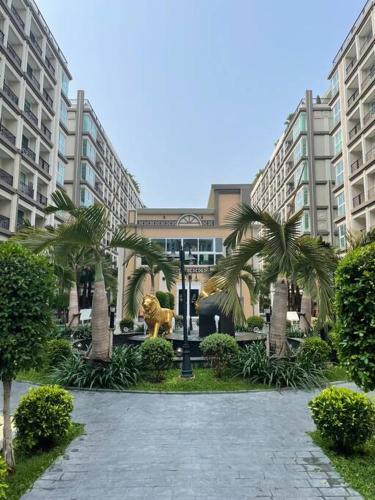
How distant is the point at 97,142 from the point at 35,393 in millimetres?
49229

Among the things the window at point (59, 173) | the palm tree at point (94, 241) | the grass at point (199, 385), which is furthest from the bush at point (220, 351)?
the window at point (59, 173)

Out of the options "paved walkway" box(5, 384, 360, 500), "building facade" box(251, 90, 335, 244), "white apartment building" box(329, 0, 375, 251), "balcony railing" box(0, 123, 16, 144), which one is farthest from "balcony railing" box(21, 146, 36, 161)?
"paved walkway" box(5, 384, 360, 500)

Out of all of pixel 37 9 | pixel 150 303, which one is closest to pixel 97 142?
pixel 37 9

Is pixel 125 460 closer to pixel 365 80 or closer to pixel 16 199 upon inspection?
pixel 16 199

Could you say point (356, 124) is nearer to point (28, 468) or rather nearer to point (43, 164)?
point (43, 164)

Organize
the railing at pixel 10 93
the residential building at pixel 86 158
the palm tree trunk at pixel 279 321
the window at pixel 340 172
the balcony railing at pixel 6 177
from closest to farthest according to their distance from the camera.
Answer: the palm tree trunk at pixel 279 321
the balcony railing at pixel 6 177
the railing at pixel 10 93
the window at pixel 340 172
the residential building at pixel 86 158

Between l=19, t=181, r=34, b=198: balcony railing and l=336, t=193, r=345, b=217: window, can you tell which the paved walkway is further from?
l=336, t=193, r=345, b=217: window

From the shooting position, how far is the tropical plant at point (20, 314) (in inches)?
173

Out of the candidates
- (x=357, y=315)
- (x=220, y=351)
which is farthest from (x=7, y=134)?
(x=357, y=315)

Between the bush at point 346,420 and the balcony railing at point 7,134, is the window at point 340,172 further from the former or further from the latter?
the bush at point 346,420

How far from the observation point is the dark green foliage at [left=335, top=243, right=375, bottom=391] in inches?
169

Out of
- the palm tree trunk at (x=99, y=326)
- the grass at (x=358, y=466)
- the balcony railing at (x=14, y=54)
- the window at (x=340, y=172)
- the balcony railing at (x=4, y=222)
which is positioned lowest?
the grass at (x=358, y=466)

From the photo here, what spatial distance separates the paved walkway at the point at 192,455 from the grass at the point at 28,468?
112 millimetres

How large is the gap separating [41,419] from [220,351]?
5651 millimetres
